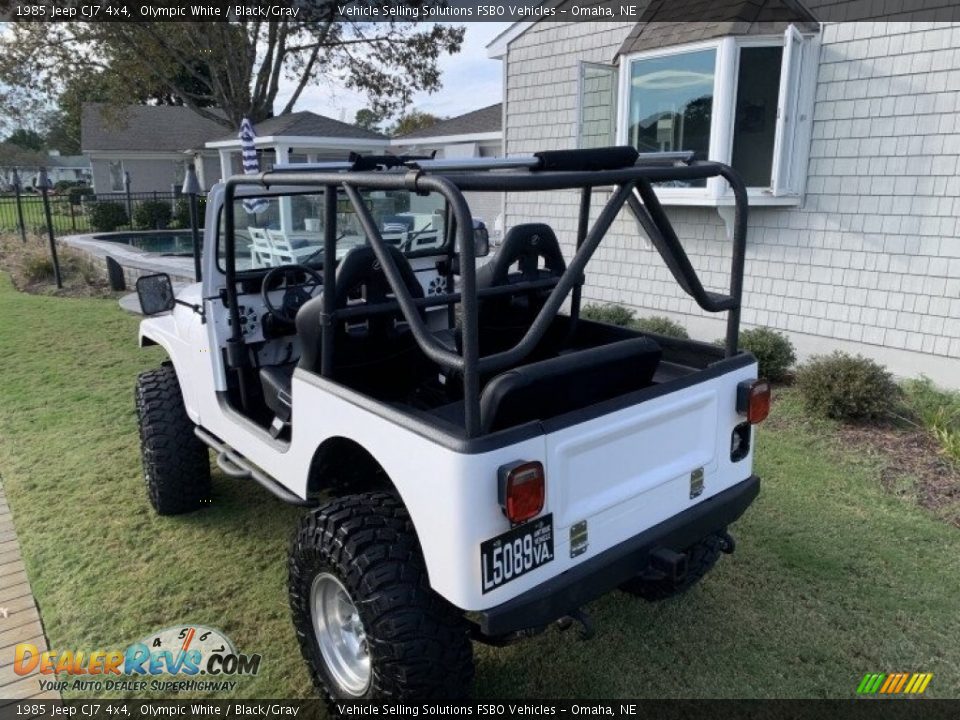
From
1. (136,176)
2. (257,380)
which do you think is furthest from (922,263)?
(136,176)

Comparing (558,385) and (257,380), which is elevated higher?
(558,385)

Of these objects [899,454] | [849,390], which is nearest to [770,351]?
[849,390]

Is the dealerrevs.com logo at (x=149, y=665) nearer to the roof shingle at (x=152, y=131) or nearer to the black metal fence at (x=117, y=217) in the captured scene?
the black metal fence at (x=117, y=217)

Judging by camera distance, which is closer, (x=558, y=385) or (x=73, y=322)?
(x=558, y=385)

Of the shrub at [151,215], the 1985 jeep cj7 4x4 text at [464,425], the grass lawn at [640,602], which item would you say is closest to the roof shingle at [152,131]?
the shrub at [151,215]

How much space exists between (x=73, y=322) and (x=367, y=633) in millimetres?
8698

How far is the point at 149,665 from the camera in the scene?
9.50 ft

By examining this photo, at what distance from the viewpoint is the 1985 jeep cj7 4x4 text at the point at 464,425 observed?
2055 mm

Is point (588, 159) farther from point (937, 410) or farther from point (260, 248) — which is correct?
point (937, 410)

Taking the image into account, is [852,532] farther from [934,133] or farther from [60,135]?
[60,135]

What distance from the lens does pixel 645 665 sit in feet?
9.31

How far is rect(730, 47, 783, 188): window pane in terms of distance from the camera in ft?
21.5

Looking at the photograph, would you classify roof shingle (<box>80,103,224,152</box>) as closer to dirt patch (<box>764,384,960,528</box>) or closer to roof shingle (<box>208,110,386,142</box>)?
roof shingle (<box>208,110,386,142</box>)

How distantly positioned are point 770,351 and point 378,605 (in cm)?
500
